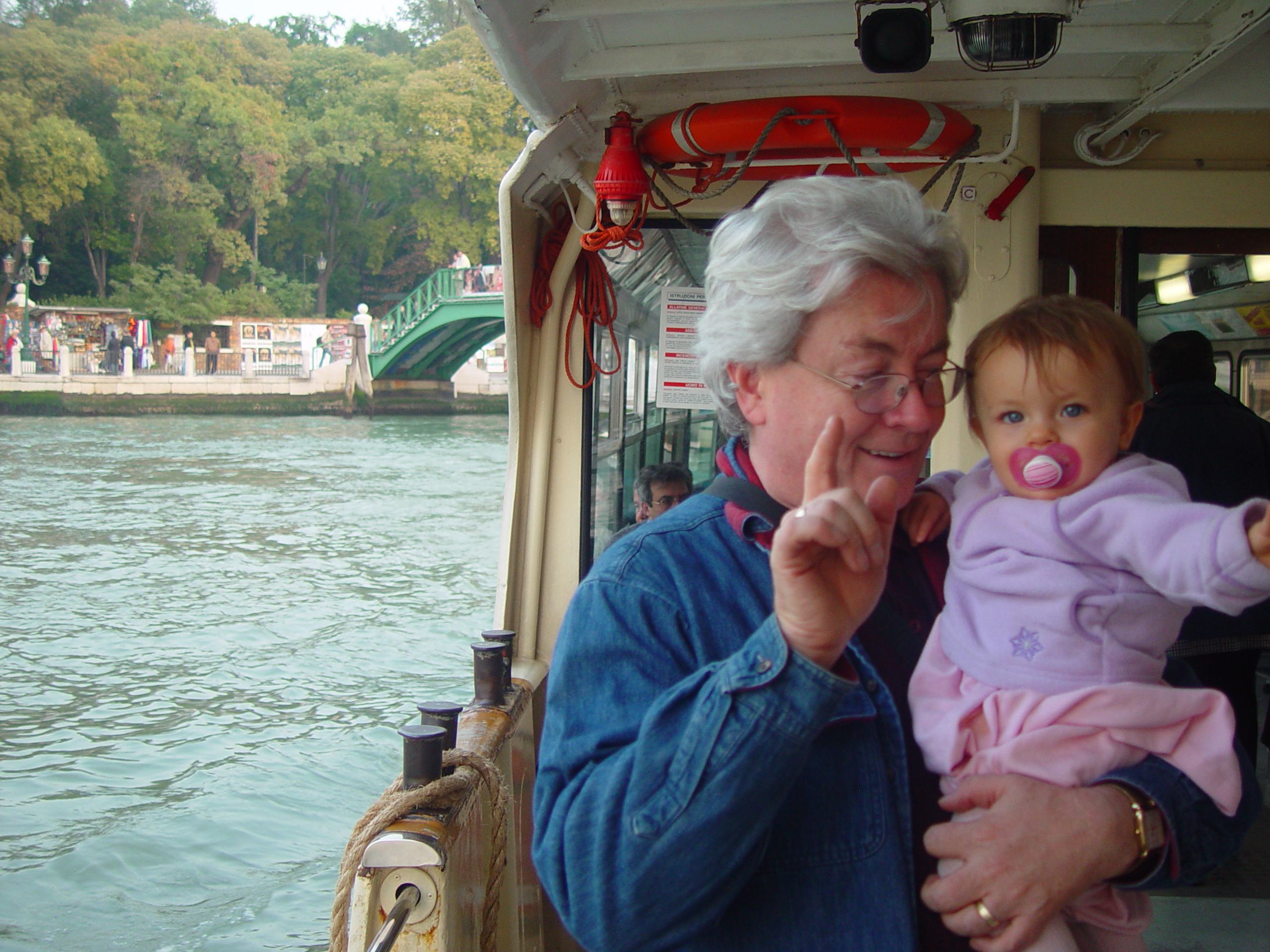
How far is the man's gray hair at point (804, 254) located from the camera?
3.67ft

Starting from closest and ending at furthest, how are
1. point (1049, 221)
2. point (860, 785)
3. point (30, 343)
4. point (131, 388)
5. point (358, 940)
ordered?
point (860, 785)
point (358, 940)
point (1049, 221)
point (131, 388)
point (30, 343)

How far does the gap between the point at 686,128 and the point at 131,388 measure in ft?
104

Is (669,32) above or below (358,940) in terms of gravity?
above

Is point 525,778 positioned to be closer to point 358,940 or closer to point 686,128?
point 358,940

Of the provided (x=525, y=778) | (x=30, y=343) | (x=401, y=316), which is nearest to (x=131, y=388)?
(x=30, y=343)

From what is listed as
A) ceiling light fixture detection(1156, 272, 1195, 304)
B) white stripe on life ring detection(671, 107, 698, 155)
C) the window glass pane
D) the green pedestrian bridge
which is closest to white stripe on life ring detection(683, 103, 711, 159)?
white stripe on life ring detection(671, 107, 698, 155)

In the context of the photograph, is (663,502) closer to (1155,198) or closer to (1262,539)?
(1155,198)

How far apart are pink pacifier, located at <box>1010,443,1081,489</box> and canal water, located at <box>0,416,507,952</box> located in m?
9.17

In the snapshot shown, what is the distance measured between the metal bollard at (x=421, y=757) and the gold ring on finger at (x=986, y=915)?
0.89 metres

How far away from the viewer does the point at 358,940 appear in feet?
5.02

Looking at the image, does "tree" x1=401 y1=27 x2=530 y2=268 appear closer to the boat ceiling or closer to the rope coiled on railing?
the boat ceiling

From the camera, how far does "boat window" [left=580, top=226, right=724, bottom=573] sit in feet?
9.63

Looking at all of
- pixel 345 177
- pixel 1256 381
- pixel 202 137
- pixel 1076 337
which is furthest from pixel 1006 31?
pixel 345 177

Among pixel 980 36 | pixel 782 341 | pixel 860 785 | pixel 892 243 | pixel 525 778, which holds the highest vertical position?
pixel 980 36
